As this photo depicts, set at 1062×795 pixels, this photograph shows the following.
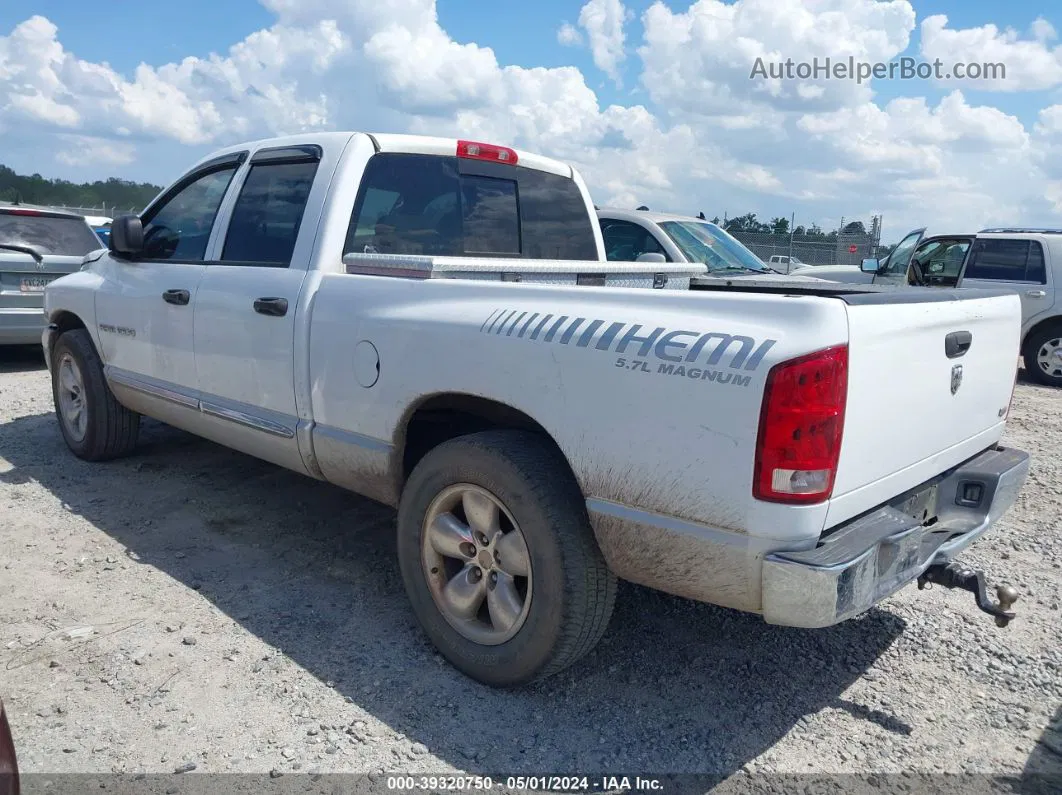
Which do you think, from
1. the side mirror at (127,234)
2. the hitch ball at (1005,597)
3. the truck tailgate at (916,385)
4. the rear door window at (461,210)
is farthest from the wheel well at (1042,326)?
the side mirror at (127,234)

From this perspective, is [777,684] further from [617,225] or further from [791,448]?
[617,225]

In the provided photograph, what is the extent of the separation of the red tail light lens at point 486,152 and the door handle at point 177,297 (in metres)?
1.56

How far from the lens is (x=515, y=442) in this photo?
9.41 ft

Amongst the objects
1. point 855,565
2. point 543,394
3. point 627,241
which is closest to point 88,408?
point 543,394

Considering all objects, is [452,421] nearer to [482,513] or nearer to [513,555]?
[482,513]

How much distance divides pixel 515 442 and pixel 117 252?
320 cm

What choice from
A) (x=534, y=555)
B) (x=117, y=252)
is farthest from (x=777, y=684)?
(x=117, y=252)

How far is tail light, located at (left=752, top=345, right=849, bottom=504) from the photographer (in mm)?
2213

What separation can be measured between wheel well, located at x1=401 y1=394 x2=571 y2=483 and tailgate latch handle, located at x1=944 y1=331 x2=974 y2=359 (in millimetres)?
1330

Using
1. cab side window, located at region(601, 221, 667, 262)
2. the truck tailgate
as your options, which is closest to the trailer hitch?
the truck tailgate

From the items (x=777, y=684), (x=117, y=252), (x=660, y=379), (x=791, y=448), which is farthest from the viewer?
(x=117, y=252)

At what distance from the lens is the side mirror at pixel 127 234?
455 centimetres

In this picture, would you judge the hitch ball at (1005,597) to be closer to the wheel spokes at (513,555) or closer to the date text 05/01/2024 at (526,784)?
the date text 05/01/2024 at (526,784)

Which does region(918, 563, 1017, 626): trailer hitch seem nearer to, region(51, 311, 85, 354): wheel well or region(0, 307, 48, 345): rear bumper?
region(51, 311, 85, 354): wheel well
